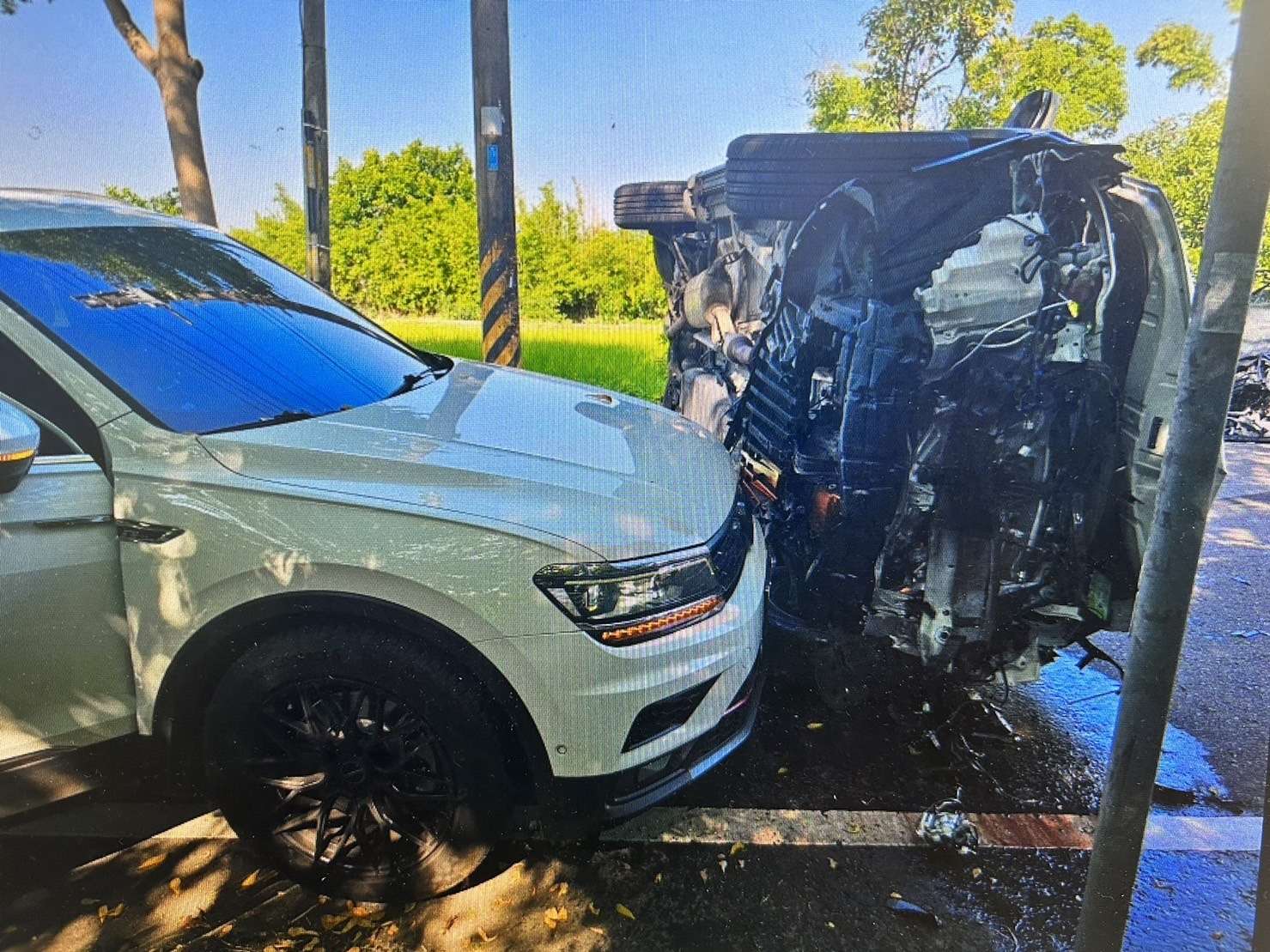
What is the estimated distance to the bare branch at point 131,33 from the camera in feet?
20.6

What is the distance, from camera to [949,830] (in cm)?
251

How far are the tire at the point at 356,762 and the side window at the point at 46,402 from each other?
2.32ft

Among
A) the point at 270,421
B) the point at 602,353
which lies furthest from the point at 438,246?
the point at 270,421

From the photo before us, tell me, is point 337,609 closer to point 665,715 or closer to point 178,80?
point 665,715

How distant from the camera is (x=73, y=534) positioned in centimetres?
198

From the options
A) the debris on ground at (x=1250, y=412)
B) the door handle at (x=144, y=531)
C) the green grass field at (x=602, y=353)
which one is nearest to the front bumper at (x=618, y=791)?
the door handle at (x=144, y=531)

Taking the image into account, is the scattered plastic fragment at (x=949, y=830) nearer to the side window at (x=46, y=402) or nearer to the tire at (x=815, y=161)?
the tire at (x=815, y=161)

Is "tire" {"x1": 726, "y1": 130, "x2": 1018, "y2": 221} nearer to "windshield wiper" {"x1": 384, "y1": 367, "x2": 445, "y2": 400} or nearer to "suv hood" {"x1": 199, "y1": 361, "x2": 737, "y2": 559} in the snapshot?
"suv hood" {"x1": 199, "y1": 361, "x2": 737, "y2": 559}

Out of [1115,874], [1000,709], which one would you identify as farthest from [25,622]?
[1000,709]

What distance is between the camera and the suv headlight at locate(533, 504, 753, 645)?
6.45ft

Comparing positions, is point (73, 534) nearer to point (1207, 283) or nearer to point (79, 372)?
point (79, 372)

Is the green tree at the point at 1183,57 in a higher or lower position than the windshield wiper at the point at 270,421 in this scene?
higher

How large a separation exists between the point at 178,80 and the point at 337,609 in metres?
6.41

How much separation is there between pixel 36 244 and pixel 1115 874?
3.42 metres
